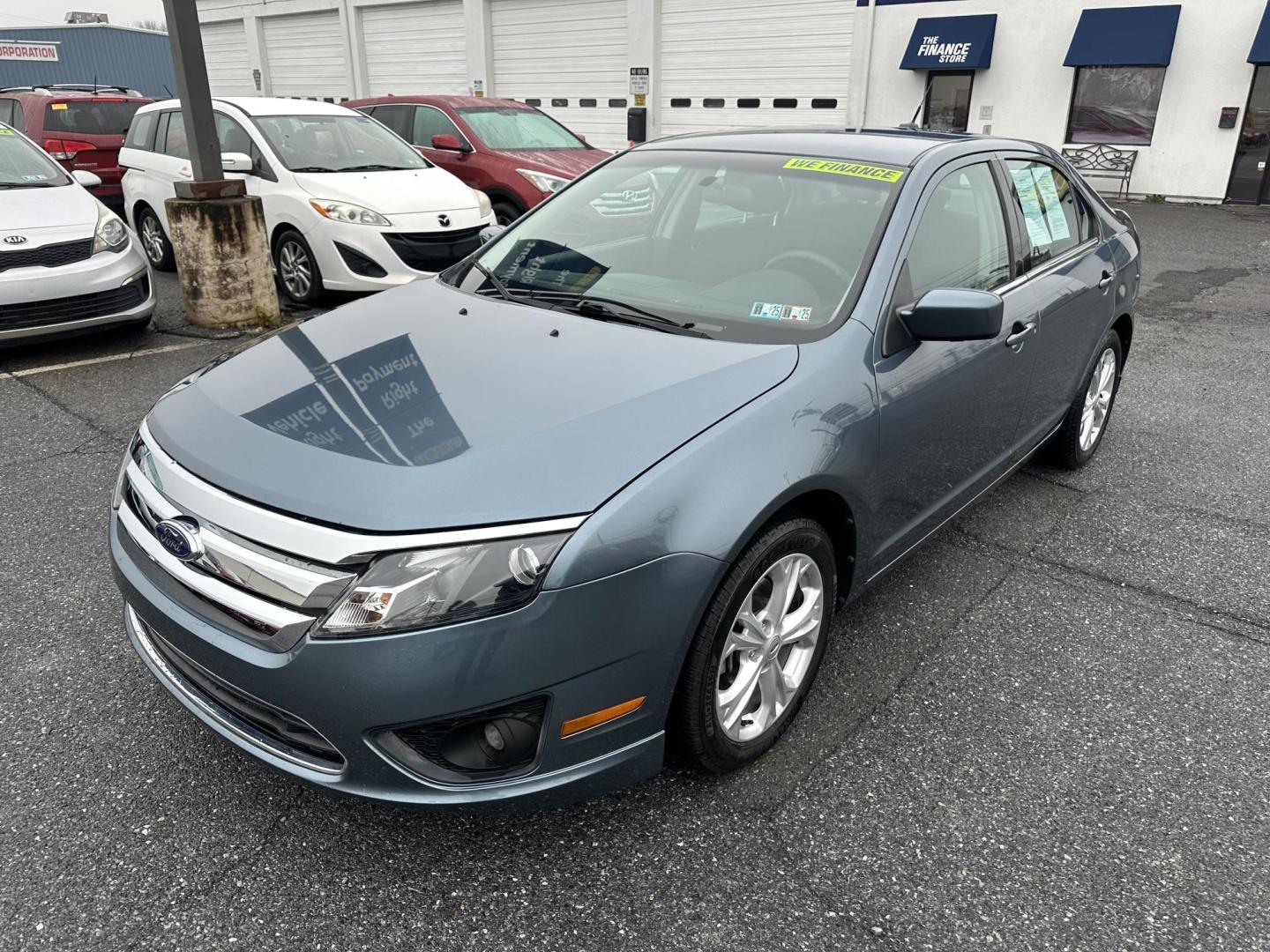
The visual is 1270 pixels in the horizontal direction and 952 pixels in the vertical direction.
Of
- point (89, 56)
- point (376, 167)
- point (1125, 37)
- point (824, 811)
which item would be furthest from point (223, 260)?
point (89, 56)

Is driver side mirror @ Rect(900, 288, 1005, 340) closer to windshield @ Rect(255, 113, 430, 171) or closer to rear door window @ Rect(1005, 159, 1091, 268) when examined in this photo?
rear door window @ Rect(1005, 159, 1091, 268)

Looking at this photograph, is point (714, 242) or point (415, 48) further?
point (415, 48)

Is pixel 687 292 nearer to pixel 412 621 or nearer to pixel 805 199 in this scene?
pixel 805 199

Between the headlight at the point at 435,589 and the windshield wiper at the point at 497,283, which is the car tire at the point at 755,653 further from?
the windshield wiper at the point at 497,283

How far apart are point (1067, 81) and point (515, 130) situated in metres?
11.6

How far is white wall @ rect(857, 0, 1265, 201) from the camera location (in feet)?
49.4

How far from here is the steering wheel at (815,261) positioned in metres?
2.75

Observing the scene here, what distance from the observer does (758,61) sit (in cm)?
1891

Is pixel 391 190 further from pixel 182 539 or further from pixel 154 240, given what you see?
pixel 182 539

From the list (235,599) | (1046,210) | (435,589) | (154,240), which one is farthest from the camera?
(154,240)

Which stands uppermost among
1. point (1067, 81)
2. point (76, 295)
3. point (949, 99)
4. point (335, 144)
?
point (1067, 81)

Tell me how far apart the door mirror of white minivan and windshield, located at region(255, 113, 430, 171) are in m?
0.25

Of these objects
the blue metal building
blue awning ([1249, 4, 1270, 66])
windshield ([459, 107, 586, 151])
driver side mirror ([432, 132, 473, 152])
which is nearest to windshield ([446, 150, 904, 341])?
driver side mirror ([432, 132, 473, 152])

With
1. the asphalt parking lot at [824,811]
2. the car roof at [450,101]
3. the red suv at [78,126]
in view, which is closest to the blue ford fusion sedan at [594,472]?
the asphalt parking lot at [824,811]
